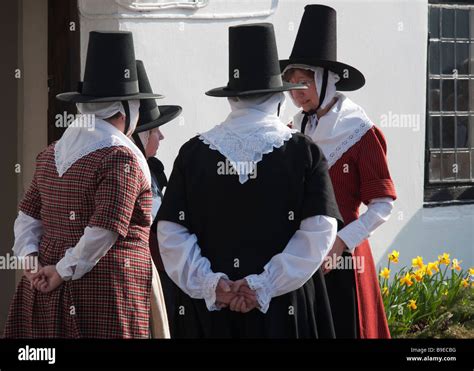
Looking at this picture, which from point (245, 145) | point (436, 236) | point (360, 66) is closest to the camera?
point (245, 145)

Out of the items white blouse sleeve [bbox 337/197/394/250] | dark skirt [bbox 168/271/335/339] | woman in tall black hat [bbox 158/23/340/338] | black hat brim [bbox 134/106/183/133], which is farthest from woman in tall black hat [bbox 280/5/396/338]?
woman in tall black hat [bbox 158/23/340/338]

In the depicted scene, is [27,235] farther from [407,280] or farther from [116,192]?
[407,280]

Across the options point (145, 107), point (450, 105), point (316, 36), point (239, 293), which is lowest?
point (239, 293)

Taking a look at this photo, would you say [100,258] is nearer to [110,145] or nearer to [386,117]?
[110,145]

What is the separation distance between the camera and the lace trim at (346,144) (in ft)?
18.1

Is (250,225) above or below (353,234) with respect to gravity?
above

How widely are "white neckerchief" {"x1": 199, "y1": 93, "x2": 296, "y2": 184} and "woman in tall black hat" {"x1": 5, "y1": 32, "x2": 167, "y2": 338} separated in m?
0.36

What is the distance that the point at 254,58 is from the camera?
15.2 feet

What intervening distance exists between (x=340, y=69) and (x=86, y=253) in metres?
1.80

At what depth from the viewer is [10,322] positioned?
4.75 meters

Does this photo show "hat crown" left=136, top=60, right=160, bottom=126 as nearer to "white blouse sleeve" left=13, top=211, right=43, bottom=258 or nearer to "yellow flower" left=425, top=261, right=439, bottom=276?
"white blouse sleeve" left=13, top=211, right=43, bottom=258

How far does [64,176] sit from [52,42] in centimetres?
277

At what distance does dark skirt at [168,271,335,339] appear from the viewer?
14.6 feet

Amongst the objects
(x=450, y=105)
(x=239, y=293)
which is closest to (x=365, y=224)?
(x=239, y=293)
